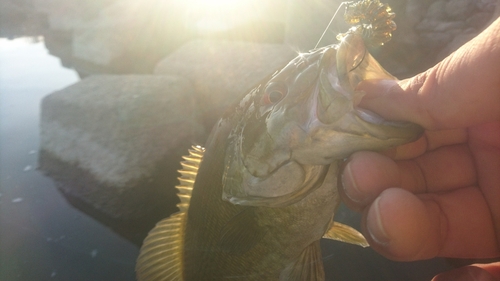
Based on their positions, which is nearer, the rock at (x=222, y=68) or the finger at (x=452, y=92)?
the finger at (x=452, y=92)

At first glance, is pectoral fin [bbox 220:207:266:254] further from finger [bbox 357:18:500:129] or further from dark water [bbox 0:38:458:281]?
dark water [bbox 0:38:458:281]

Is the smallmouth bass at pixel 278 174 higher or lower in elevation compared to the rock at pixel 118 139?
higher

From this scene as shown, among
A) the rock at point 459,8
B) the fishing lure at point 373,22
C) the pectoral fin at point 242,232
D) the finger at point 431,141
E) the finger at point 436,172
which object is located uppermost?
the rock at point 459,8

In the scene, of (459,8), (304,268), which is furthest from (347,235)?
(459,8)

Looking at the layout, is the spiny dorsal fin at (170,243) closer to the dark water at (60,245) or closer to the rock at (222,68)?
the dark water at (60,245)

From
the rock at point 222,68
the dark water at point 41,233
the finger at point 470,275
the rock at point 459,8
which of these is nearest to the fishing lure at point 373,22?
the finger at point 470,275

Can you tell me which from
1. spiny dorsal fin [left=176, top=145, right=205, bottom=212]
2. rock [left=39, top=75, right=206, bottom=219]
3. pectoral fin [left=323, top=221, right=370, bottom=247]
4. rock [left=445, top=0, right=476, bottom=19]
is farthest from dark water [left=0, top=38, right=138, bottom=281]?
rock [left=445, top=0, right=476, bottom=19]
